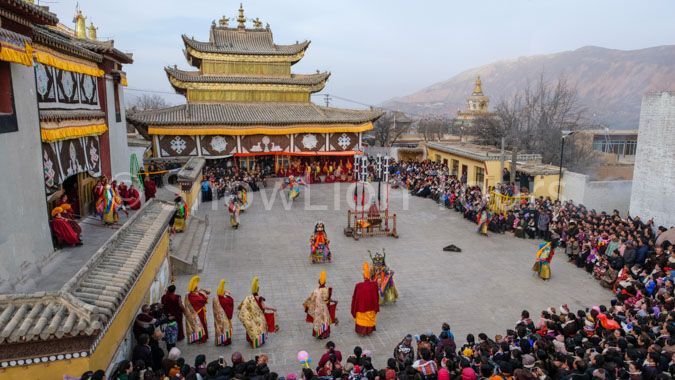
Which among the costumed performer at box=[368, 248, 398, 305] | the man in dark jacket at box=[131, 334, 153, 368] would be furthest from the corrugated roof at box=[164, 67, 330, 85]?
the man in dark jacket at box=[131, 334, 153, 368]

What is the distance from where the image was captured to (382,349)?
9633 millimetres

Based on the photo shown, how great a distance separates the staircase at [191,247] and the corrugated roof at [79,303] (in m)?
5.22

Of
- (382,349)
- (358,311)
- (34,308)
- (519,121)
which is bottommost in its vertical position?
(382,349)

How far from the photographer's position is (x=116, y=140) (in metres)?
15.5

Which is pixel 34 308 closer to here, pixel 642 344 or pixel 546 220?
pixel 642 344

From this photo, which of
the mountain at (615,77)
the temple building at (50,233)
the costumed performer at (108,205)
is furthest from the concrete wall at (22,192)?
the mountain at (615,77)

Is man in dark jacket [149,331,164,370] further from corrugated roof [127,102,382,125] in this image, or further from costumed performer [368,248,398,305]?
corrugated roof [127,102,382,125]

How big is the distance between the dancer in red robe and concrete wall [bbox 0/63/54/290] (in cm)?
39

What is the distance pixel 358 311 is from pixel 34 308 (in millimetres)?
6190

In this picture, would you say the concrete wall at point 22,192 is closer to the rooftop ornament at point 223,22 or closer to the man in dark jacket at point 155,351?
the man in dark jacket at point 155,351

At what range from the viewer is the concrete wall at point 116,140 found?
14859mm

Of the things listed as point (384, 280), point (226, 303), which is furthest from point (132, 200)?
point (384, 280)

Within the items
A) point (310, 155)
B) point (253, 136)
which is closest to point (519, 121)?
point (310, 155)

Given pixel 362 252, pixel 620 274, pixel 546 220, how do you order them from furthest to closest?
1. pixel 546 220
2. pixel 362 252
3. pixel 620 274
